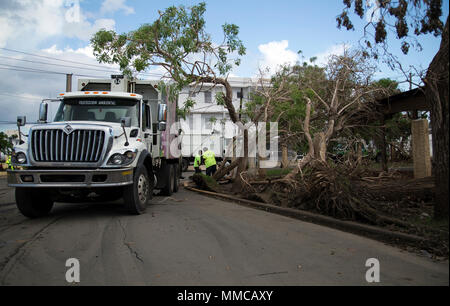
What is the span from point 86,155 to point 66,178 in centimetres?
59

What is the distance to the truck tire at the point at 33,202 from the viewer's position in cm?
746

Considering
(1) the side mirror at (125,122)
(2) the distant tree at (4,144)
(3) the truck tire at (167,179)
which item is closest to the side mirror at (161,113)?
(1) the side mirror at (125,122)

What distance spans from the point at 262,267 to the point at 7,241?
14.0 ft

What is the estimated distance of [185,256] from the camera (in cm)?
493

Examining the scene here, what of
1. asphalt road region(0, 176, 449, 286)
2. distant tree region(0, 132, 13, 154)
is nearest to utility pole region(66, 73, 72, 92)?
distant tree region(0, 132, 13, 154)

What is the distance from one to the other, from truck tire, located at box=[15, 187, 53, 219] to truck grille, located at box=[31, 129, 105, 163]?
843 millimetres

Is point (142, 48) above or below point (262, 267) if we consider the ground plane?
above

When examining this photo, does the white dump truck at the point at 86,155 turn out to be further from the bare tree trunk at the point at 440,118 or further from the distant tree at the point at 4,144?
the distant tree at the point at 4,144

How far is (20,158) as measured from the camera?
7.34 metres

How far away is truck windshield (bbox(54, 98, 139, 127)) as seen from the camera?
868cm
